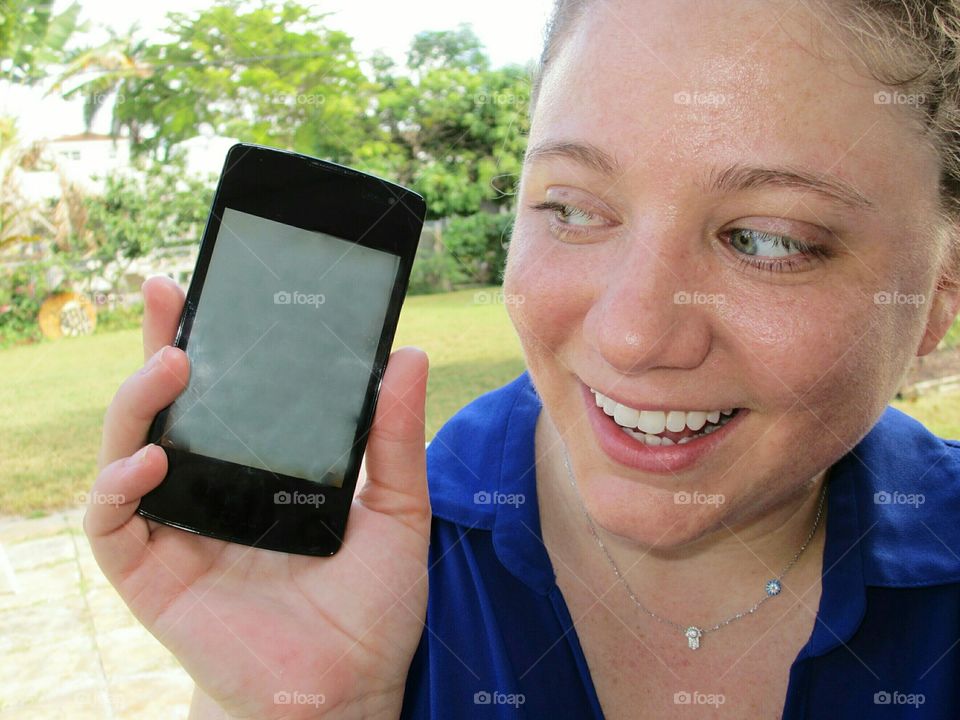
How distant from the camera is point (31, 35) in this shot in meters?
7.09

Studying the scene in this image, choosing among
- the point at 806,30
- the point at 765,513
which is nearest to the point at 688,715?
the point at 765,513

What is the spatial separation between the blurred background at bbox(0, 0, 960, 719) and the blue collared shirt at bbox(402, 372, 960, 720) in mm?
2829

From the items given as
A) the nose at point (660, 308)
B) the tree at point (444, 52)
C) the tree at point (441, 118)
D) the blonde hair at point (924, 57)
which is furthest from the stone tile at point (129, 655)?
the tree at point (444, 52)

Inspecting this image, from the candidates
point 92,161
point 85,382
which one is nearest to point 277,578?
point 85,382

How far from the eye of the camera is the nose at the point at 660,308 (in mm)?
892

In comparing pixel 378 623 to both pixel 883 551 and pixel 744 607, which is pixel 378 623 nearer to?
pixel 744 607

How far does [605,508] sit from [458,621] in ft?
0.90

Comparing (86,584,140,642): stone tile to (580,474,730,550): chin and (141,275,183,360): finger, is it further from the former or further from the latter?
(580,474,730,550): chin

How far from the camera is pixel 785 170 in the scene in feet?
2.79

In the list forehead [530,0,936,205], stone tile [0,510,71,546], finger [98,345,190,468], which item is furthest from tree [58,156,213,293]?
forehead [530,0,936,205]

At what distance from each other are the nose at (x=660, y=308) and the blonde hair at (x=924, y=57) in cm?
29

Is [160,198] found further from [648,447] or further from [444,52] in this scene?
[648,447]

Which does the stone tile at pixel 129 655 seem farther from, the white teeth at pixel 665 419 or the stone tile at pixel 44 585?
the white teeth at pixel 665 419

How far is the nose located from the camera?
0.89 metres
